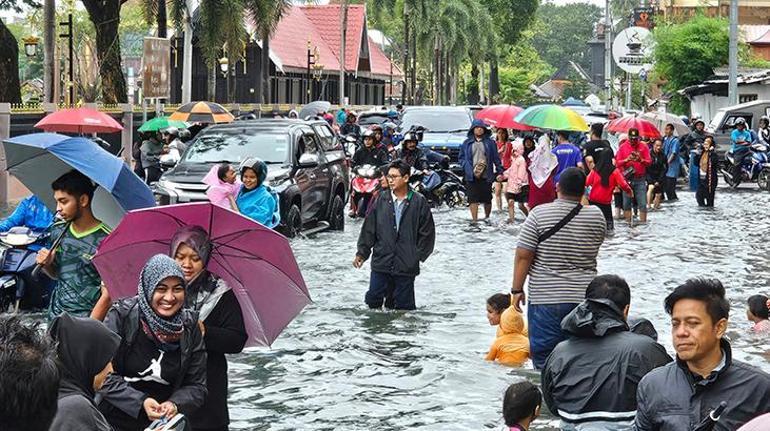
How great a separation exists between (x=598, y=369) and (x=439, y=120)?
1066 inches

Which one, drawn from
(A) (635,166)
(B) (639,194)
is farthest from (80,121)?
(B) (639,194)

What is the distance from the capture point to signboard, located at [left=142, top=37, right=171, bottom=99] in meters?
31.5

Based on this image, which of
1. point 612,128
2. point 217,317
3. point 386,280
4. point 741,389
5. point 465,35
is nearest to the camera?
point 741,389

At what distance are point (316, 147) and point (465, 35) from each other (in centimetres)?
7969

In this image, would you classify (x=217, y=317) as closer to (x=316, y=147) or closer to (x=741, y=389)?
(x=741, y=389)

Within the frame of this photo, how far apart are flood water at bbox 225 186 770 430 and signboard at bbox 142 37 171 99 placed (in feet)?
37.1

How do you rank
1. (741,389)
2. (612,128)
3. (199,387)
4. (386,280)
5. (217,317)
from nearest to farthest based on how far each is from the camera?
(741,389)
(199,387)
(217,317)
(386,280)
(612,128)

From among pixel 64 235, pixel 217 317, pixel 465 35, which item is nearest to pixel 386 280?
pixel 64 235

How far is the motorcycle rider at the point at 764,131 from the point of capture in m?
33.7

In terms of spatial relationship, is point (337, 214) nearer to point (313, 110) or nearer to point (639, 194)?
point (639, 194)

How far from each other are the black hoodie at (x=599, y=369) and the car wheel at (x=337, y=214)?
1546 centimetres

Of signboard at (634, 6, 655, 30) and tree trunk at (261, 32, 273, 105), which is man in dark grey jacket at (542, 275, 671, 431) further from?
signboard at (634, 6, 655, 30)

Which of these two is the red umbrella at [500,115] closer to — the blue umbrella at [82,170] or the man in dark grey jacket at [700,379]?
the blue umbrella at [82,170]

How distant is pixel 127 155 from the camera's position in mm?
35250
